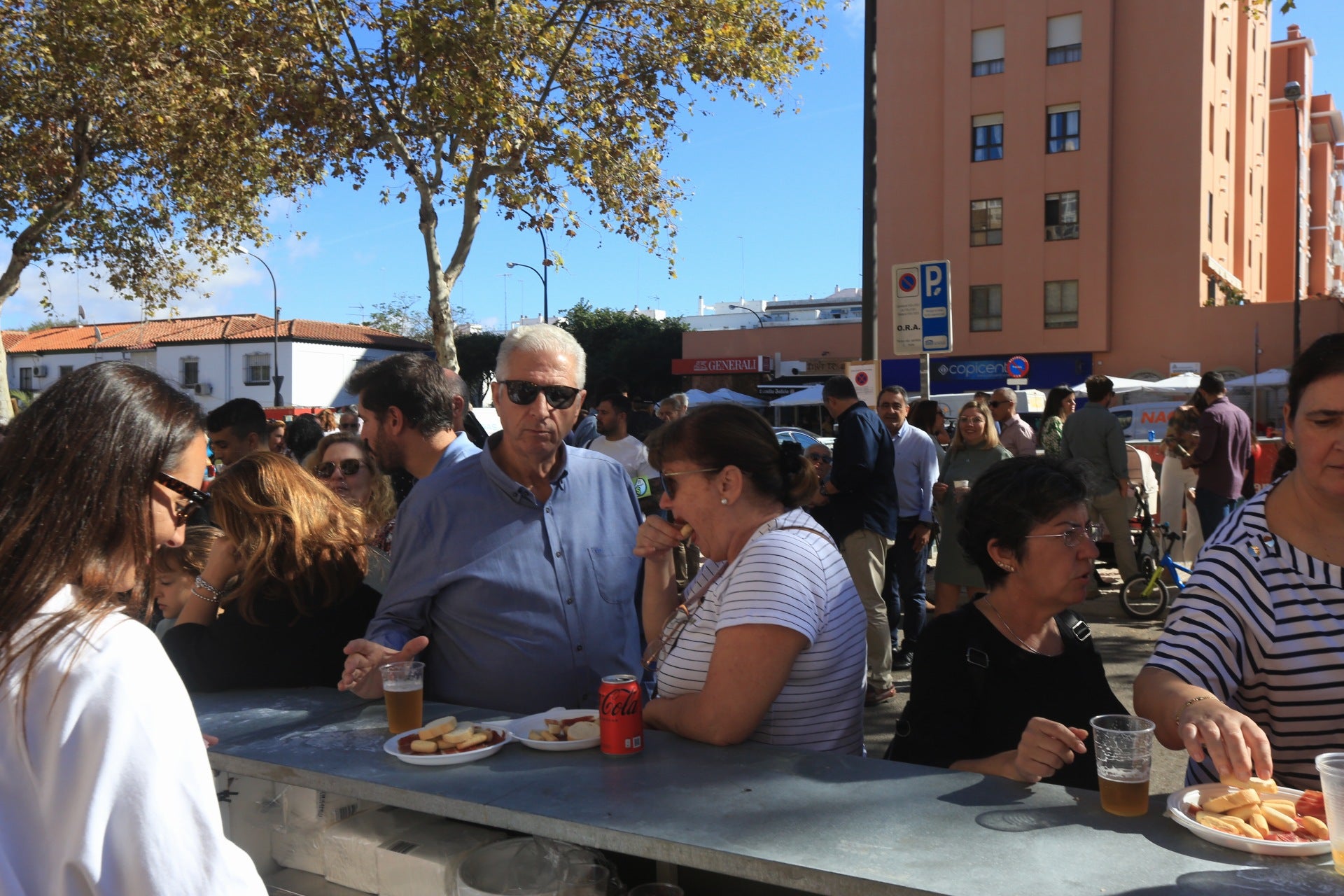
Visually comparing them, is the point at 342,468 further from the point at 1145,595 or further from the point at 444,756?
the point at 1145,595

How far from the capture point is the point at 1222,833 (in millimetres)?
1646

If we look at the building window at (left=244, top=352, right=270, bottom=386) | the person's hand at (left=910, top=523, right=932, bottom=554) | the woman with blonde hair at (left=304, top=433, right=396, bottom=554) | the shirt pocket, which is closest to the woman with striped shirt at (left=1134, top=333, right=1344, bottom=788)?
the shirt pocket

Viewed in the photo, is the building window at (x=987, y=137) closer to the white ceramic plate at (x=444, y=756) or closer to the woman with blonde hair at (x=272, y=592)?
the woman with blonde hair at (x=272, y=592)

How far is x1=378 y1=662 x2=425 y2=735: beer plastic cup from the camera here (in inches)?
93.5

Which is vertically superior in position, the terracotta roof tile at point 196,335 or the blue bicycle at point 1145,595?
the terracotta roof tile at point 196,335

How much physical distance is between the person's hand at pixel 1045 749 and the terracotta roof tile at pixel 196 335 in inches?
2249

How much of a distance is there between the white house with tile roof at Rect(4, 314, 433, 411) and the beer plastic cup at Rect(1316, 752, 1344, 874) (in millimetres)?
52930

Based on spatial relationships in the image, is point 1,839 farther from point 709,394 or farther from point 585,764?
point 709,394

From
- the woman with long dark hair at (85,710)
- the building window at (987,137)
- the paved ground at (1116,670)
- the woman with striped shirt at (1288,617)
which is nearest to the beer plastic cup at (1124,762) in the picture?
the woman with striped shirt at (1288,617)

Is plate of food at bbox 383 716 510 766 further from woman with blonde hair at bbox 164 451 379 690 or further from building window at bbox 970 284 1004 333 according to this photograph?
building window at bbox 970 284 1004 333

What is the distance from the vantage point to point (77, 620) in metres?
1.21

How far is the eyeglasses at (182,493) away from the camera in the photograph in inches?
57.9

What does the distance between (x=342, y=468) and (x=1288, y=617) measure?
3.99 metres

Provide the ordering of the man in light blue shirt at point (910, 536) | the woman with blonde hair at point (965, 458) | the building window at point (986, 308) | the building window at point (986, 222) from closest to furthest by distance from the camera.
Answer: the man in light blue shirt at point (910, 536)
the woman with blonde hair at point (965, 458)
the building window at point (986, 222)
the building window at point (986, 308)
